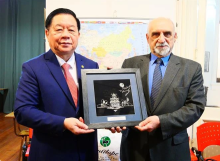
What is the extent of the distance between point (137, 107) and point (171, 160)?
39 cm

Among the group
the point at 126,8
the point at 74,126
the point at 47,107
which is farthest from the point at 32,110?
the point at 126,8

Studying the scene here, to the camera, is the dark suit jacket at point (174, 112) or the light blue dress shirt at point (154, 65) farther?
the light blue dress shirt at point (154, 65)

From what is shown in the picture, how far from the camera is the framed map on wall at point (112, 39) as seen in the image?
2418mm

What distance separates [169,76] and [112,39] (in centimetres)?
131

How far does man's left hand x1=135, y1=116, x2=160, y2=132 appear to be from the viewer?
3.73 ft

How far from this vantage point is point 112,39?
2.45 metres

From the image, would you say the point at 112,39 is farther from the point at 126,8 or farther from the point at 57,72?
the point at 57,72

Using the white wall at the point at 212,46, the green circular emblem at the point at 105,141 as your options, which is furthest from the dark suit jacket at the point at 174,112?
the white wall at the point at 212,46

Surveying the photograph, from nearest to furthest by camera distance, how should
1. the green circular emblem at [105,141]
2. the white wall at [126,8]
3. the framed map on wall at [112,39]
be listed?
1. the green circular emblem at [105,141]
2. the framed map on wall at [112,39]
3. the white wall at [126,8]

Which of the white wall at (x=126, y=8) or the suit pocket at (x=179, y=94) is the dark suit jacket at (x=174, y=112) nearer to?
the suit pocket at (x=179, y=94)

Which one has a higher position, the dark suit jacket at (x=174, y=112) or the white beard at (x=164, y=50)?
the white beard at (x=164, y=50)

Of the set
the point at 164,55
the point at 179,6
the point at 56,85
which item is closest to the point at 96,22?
the point at 179,6

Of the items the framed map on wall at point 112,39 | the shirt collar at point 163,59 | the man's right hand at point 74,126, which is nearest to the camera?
the man's right hand at point 74,126

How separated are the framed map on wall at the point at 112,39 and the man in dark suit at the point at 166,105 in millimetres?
1109
